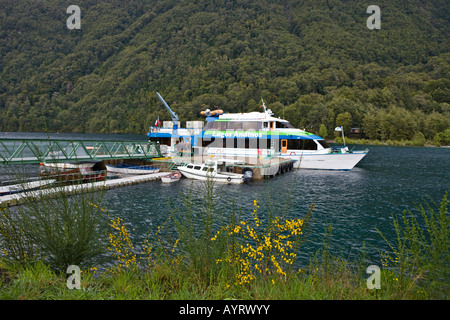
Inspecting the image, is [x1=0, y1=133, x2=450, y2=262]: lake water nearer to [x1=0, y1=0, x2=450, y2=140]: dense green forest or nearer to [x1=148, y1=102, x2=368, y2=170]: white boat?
[x1=148, y1=102, x2=368, y2=170]: white boat

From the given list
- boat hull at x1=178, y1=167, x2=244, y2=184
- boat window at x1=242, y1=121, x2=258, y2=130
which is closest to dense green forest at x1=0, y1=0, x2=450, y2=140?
boat window at x1=242, y1=121, x2=258, y2=130

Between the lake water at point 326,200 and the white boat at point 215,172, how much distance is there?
3.10 ft

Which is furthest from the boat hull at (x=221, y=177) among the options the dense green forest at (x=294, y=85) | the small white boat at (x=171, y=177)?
the dense green forest at (x=294, y=85)

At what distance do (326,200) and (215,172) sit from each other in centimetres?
1038

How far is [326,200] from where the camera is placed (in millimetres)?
21797

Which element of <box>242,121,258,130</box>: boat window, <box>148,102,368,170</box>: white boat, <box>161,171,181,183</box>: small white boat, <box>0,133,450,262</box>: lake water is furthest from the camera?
<box>242,121,258,130</box>: boat window

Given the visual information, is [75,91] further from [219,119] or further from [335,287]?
[335,287]

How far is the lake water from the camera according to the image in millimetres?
14156

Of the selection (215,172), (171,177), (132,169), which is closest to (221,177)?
(215,172)

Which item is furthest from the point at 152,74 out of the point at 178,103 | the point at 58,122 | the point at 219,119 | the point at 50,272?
the point at 50,272

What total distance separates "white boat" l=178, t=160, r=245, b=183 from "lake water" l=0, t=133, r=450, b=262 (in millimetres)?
944

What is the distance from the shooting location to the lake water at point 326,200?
14156 millimetres

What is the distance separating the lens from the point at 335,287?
4879 mm

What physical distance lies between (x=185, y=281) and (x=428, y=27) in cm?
25101
